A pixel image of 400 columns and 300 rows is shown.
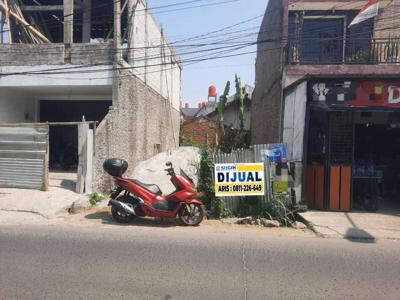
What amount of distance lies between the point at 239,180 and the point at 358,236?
2.73 metres

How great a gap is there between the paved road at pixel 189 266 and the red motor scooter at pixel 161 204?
2.31 feet

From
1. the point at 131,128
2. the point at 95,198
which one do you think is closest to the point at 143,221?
the point at 95,198

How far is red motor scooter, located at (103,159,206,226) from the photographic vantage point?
24.2 ft

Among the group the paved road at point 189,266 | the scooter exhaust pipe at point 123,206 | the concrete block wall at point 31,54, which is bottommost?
the paved road at point 189,266

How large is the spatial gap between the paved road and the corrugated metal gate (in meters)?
3.77

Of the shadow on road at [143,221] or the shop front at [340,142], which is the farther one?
the shop front at [340,142]

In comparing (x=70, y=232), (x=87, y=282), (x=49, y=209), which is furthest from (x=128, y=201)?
(x=87, y=282)

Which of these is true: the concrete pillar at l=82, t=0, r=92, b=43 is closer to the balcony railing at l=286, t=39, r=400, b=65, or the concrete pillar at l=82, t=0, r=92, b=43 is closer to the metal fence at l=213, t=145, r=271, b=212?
the balcony railing at l=286, t=39, r=400, b=65

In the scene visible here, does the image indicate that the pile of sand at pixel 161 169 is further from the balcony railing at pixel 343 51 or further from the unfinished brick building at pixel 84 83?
the balcony railing at pixel 343 51

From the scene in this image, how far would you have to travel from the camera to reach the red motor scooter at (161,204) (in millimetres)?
7363

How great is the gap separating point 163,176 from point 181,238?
732 cm

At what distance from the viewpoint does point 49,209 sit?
8578 mm

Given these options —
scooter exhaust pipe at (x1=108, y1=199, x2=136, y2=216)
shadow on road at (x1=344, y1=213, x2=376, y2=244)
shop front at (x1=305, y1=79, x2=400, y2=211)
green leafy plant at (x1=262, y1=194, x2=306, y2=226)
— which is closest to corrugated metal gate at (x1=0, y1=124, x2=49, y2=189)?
scooter exhaust pipe at (x1=108, y1=199, x2=136, y2=216)

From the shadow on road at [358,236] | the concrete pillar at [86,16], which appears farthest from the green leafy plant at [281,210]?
the concrete pillar at [86,16]
